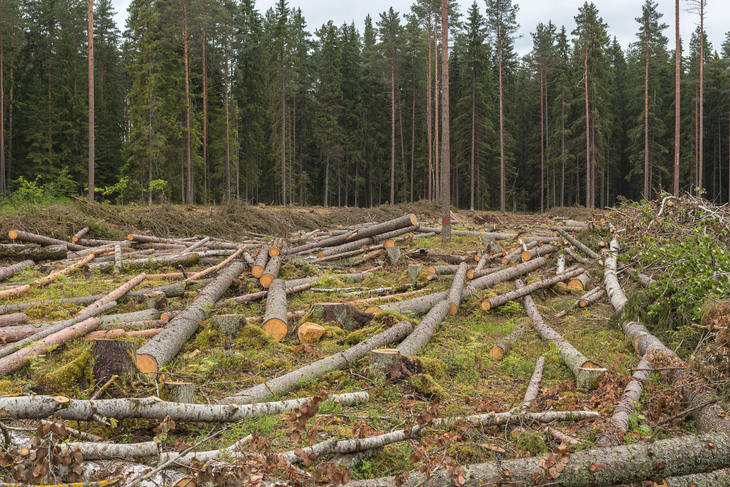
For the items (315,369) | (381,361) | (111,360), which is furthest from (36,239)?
(381,361)

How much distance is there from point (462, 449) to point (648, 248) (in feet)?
20.3

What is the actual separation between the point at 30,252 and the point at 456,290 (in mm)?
10395

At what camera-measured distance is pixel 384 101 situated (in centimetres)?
4725

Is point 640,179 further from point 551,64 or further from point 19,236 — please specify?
point 19,236

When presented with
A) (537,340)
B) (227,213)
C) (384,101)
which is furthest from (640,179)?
(537,340)

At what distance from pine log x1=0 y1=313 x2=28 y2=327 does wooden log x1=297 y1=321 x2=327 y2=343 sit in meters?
4.22

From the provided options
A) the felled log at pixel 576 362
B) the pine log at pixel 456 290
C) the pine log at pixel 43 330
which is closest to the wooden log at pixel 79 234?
the pine log at pixel 43 330

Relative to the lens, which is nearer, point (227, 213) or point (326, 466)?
point (326, 466)

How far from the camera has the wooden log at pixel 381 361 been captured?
5.66 meters

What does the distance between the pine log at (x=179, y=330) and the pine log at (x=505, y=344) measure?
431 cm

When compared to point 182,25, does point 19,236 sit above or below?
below

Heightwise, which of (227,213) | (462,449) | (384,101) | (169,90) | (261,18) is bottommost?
(462,449)

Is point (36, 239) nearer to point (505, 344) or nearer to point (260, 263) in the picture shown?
point (260, 263)

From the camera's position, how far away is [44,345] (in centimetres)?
617
